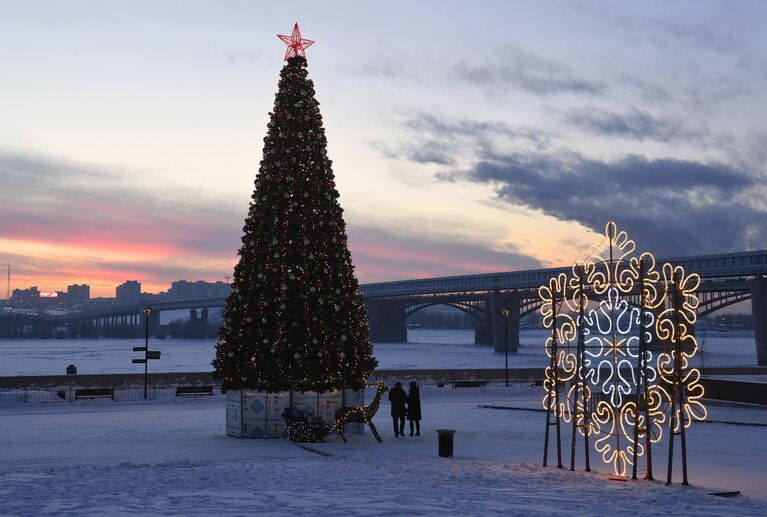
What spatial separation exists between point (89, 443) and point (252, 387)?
4.47 meters

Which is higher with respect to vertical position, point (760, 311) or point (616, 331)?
point (760, 311)

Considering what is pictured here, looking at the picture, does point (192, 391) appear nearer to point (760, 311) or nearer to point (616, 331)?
point (616, 331)

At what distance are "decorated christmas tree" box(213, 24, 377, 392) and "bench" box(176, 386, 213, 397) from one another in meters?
16.5

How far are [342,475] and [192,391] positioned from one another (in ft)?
84.2

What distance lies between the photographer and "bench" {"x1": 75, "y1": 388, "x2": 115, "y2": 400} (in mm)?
39091

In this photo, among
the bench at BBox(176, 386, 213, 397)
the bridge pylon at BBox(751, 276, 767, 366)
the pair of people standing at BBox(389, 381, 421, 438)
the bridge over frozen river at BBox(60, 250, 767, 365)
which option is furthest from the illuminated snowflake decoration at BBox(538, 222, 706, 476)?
the bridge pylon at BBox(751, 276, 767, 366)

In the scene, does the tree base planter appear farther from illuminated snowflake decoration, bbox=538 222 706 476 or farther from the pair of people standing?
illuminated snowflake decoration, bbox=538 222 706 476

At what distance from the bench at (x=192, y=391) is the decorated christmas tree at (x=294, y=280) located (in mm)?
16458

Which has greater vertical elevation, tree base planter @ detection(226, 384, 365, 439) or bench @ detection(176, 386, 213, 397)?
tree base planter @ detection(226, 384, 365, 439)

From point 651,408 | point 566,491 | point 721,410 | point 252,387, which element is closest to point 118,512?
point 566,491

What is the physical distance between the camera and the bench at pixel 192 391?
4081 cm

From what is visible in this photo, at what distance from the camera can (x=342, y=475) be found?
1698 cm

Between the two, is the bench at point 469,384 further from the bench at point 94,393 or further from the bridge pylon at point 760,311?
the bridge pylon at point 760,311

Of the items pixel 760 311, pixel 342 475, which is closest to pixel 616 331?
pixel 342 475
